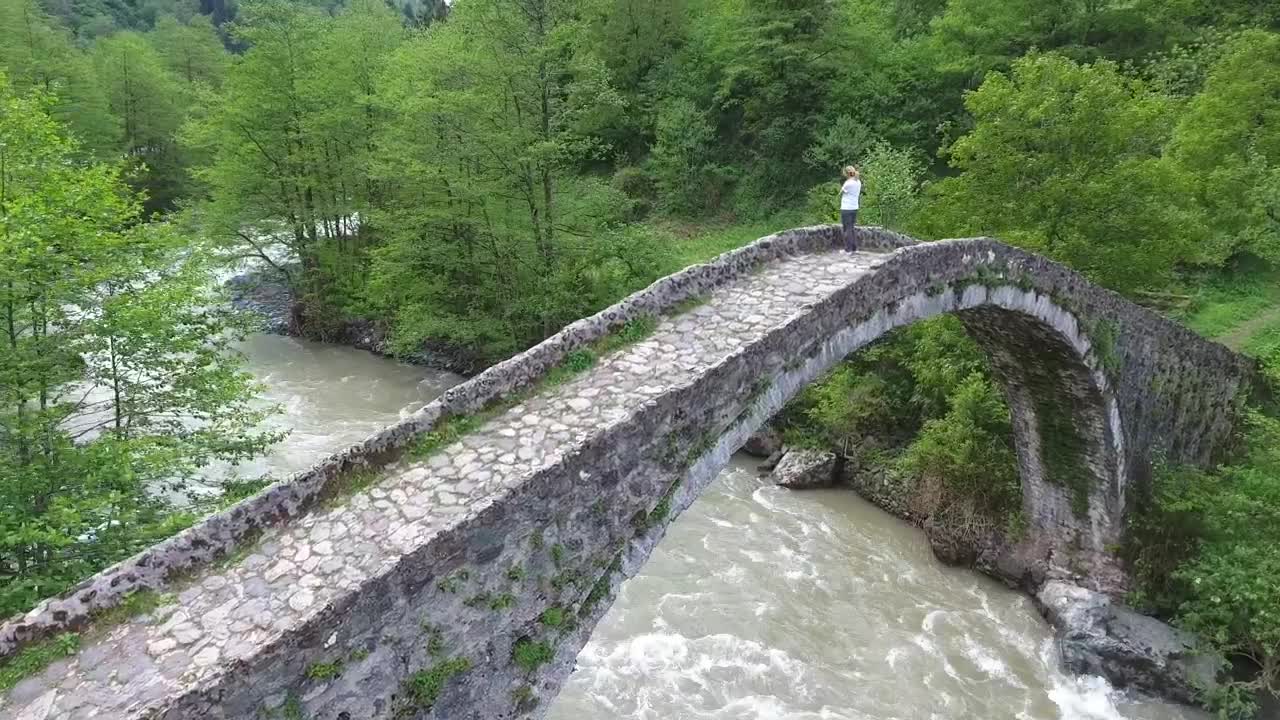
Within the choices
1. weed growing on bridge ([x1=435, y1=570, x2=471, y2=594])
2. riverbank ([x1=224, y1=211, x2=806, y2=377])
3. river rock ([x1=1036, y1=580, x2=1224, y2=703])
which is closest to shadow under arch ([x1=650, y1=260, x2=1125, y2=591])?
river rock ([x1=1036, y1=580, x2=1224, y2=703])

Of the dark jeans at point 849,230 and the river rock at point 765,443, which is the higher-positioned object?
the dark jeans at point 849,230

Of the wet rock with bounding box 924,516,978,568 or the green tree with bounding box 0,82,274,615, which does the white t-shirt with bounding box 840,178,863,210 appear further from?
the green tree with bounding box 0,82,274,615

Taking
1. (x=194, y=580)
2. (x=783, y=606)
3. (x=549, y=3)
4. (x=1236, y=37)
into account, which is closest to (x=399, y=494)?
(x=194, y=580)

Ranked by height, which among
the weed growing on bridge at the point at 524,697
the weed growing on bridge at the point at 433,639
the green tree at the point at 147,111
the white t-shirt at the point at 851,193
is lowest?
the weed growing on bridge at the point at 524,697

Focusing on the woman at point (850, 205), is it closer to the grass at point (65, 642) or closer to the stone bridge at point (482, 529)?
the stone bridge at point (482, 529)

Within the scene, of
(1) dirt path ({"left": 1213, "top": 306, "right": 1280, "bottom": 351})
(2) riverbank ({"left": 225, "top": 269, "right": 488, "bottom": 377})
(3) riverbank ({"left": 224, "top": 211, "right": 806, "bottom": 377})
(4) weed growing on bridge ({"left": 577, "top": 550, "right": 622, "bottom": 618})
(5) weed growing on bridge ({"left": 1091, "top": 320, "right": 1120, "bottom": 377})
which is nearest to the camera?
(4) weed growing on bridge ({"left": 577, "top": 550, "right": 622, "bottom": 618})

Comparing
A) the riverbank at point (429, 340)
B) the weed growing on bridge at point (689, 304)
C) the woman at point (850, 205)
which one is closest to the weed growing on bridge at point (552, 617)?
the weed growing on bridge at point (689, 304)

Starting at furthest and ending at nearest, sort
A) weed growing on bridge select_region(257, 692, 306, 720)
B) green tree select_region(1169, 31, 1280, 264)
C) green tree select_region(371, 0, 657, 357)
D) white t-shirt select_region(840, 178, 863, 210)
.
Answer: green tree select_region(371, 0, 657, 357)
green tree select_region(1169, 31, 1280, 264)
white t-shirt select_region(840, 178, 863, 210)
weed growing on bridge select_region(257, 692, 306, 720)
